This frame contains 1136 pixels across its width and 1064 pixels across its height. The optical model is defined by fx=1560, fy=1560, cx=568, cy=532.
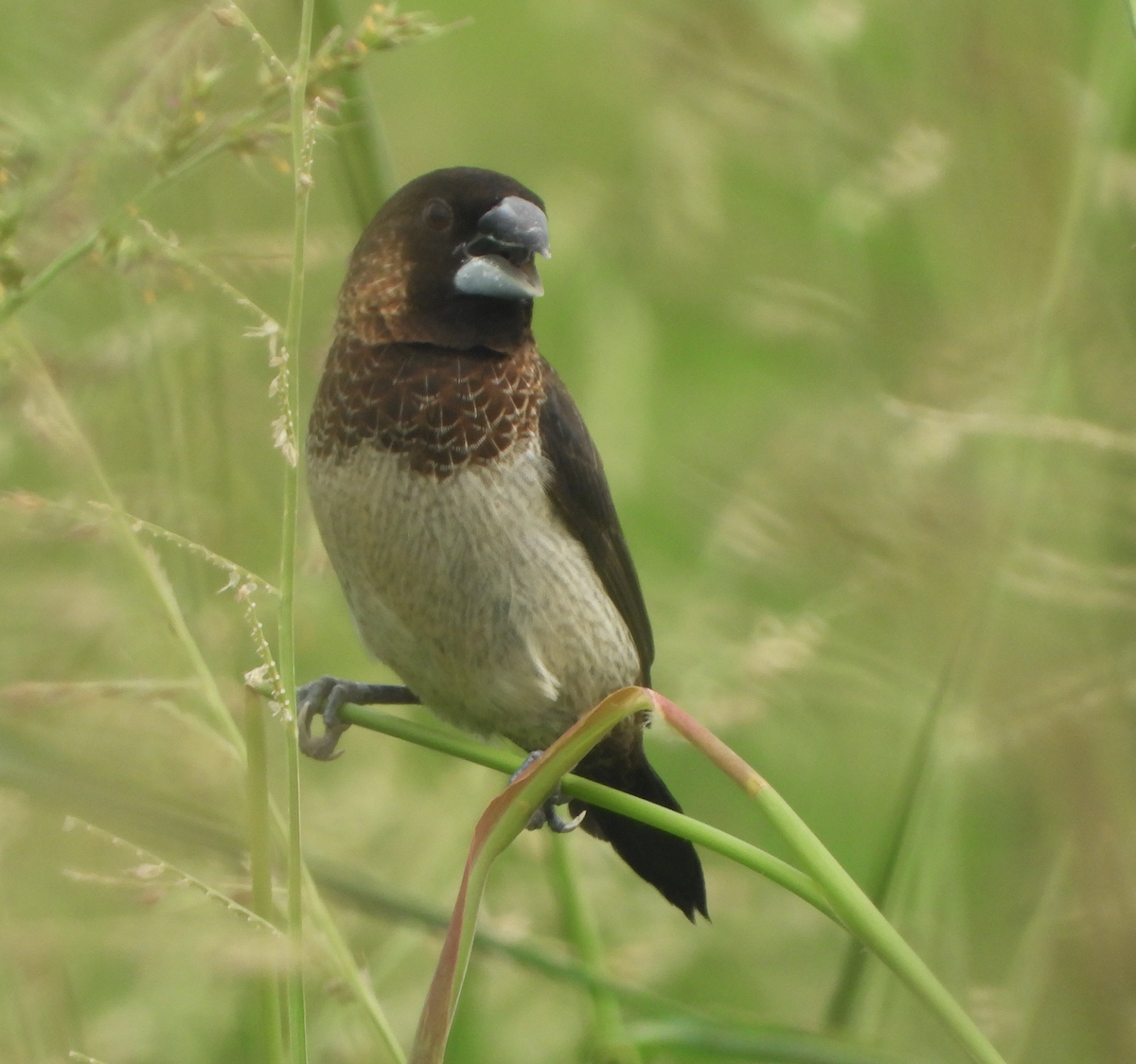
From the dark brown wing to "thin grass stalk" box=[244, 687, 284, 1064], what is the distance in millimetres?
1004

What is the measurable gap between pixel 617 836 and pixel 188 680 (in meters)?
1.27

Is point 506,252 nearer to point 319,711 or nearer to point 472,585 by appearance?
point 472,585

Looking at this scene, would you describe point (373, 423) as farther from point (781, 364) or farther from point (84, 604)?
point (781, 364)

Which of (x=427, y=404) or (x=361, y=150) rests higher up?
(x=361, y=150)

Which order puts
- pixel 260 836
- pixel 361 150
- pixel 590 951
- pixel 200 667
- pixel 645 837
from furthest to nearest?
pixel 645 837, pixel 361 150, pixel 590 951, pixel 200 667, pixel 260 836

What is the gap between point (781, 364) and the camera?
133 inches

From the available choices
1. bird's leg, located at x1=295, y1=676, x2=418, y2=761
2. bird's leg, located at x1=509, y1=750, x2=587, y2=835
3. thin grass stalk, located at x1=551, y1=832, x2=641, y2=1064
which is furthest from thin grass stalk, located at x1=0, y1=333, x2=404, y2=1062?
bird's leg, located at x1=295, y1=676, x2=418, y2=761

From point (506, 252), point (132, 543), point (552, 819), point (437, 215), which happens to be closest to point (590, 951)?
point (552, 819)

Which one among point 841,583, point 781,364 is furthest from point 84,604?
point 781,364

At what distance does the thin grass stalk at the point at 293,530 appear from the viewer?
1.09 meters

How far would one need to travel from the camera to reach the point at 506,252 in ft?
7.02

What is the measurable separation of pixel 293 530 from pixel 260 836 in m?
0.28

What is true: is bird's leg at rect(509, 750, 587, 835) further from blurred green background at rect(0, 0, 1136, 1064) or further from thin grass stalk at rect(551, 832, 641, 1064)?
blurred green background at rect(0, 0, 1136, 1064)

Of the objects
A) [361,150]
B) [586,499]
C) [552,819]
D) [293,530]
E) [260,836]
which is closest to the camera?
[293,530]
